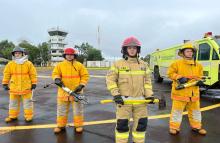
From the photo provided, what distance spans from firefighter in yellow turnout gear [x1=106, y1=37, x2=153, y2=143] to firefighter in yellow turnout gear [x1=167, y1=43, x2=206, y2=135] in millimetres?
1557

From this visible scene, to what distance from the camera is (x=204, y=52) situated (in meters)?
12.0


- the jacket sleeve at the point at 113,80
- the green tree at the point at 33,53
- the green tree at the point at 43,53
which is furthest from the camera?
the green tree at the point at 43,53

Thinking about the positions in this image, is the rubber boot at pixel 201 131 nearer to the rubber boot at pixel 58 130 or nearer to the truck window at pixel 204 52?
the rubber boot at pixel 58 130

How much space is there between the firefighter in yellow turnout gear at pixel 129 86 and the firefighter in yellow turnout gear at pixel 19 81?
317 cm

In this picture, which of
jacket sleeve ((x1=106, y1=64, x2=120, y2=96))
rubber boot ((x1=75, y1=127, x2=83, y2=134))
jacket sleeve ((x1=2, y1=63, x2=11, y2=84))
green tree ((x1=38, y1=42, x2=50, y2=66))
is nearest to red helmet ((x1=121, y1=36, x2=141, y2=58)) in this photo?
jacket sleeve ((x1=106, y1=64, x2=120, y2=96))

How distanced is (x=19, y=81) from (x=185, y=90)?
3.92 meters

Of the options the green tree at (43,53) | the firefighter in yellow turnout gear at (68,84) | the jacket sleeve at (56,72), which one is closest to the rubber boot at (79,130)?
the firefighter in yellow turnout gear at (68,84)

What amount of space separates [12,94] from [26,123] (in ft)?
2.63

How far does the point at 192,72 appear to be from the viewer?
673 centimetres

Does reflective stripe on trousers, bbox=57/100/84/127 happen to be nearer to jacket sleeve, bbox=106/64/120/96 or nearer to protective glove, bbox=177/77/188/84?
jacket sleeve, bbox=106/64/120/96

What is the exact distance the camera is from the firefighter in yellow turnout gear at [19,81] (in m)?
7.63

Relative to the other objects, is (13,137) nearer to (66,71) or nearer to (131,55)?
(66,71)

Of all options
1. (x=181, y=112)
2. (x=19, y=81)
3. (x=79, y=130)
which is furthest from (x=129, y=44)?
(x=19, y=81)

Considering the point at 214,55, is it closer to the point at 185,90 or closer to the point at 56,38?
the point at 185,90
